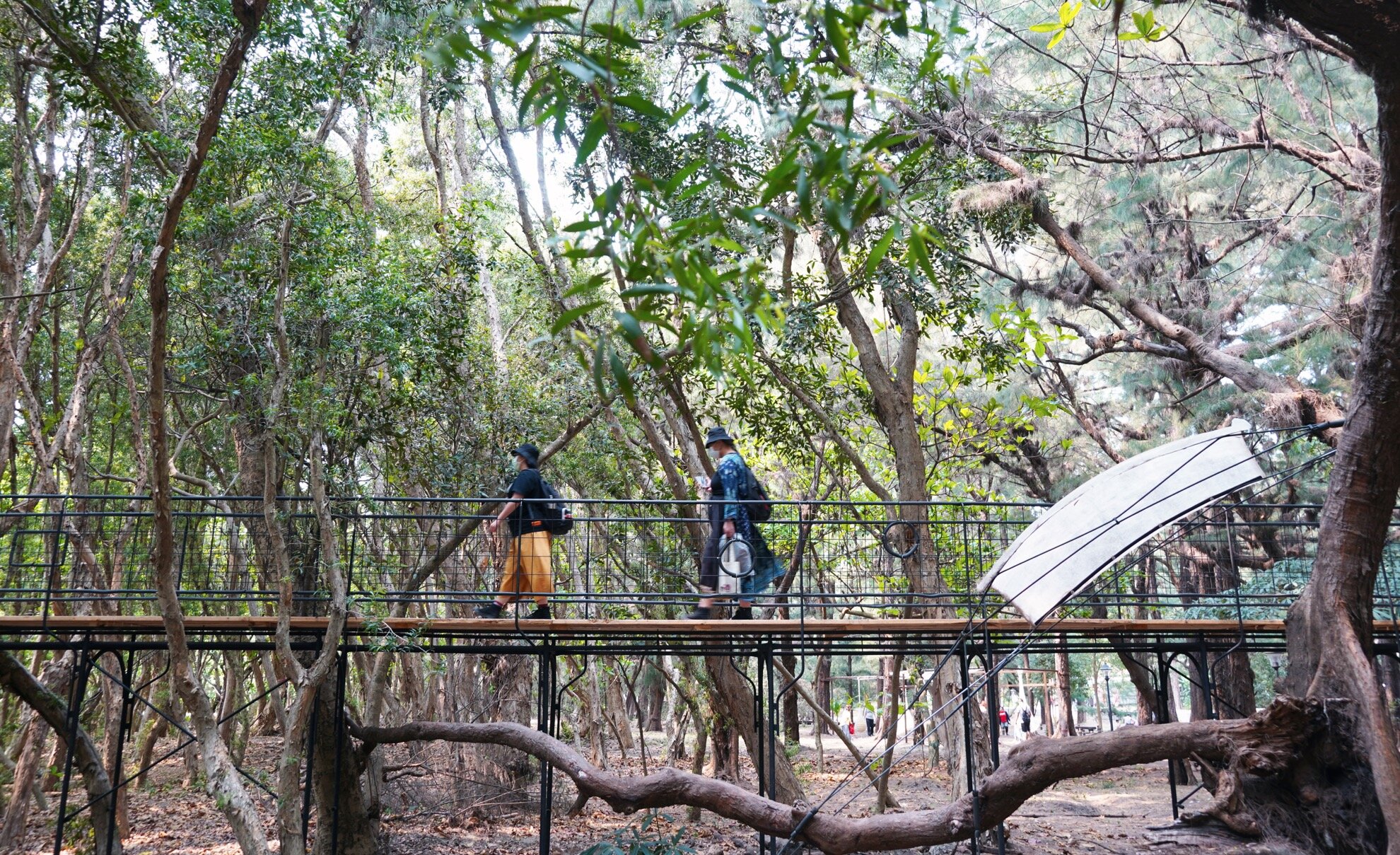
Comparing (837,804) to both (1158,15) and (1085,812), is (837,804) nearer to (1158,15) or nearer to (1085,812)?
(1085,812)

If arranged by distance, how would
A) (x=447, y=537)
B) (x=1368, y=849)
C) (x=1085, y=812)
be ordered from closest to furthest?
(x=1368, y=849), (x=447, y=537), (x=1085, y=812)

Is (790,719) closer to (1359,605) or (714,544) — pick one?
(714,544)

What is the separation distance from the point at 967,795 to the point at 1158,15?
8.95 meters

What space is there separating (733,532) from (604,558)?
416 centimetres

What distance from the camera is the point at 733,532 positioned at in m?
8.07

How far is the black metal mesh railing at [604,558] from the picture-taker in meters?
7.75

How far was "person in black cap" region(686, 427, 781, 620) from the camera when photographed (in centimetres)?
809

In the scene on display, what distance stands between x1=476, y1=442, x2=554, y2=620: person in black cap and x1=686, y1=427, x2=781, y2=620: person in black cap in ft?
4.27

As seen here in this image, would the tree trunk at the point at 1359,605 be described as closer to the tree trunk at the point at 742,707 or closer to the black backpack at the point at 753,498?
the black backpack at the point at 753,498

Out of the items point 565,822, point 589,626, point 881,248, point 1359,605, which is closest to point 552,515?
point 589,626

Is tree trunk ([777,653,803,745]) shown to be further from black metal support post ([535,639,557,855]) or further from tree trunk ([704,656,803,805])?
black metal support post ([535,639,557,855])

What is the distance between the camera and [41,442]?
1195 cm

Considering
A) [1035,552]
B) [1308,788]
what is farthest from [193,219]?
[1308,788]

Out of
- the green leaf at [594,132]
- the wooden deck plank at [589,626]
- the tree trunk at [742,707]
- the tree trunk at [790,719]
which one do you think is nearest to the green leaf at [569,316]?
the green leaf at [594,132]
